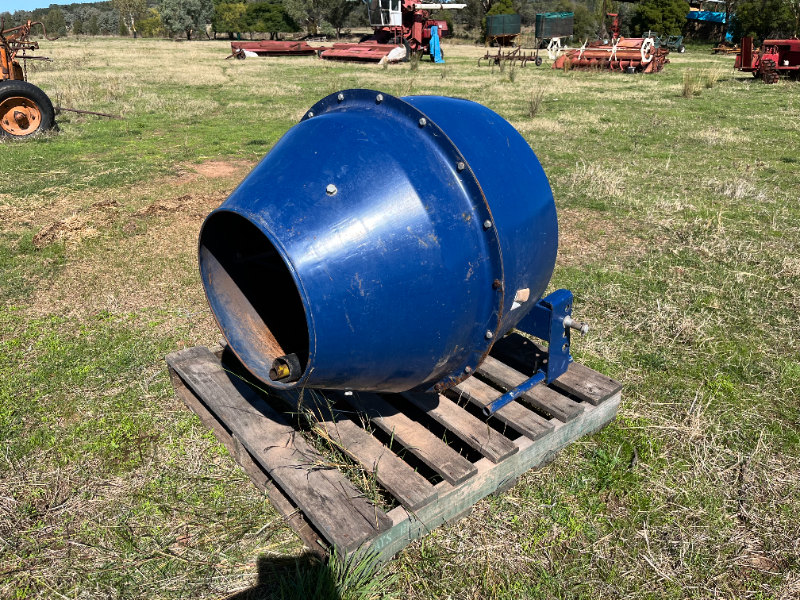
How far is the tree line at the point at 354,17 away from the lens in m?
34.0

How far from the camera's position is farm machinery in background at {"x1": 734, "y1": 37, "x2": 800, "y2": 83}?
18.8 meters

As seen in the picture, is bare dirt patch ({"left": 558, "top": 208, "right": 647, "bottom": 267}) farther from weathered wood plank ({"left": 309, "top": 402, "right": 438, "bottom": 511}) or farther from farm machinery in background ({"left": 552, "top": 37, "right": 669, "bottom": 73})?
farm machinery in background ({"left": 552, "top": 37, "right": 669, "bottom": 73})

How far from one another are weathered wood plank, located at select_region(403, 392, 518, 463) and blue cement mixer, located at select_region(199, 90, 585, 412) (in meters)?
0.39

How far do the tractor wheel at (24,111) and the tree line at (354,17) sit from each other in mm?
34751

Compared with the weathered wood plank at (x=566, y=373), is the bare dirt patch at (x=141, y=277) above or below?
above

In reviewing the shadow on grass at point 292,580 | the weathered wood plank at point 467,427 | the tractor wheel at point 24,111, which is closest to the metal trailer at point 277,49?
the tractor wheel at point 24,111

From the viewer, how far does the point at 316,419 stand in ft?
A: 10.2

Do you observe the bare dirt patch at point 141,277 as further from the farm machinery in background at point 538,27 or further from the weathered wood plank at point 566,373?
the farm machinery in background at point 538,27

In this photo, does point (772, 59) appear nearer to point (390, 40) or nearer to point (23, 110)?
point (390, 40)

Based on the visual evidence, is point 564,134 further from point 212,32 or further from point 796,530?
point 212,32

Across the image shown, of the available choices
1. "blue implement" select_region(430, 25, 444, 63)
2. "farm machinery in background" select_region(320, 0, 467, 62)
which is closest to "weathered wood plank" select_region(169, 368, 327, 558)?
"farm machinery in background" select_region(320, 0, 467, 62)

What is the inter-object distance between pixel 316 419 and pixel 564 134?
31.3ft

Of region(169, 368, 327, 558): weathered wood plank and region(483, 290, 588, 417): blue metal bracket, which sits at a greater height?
region(483, 290, 588, 417): blue metal bracket

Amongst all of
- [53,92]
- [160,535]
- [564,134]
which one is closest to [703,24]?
[564,134]
